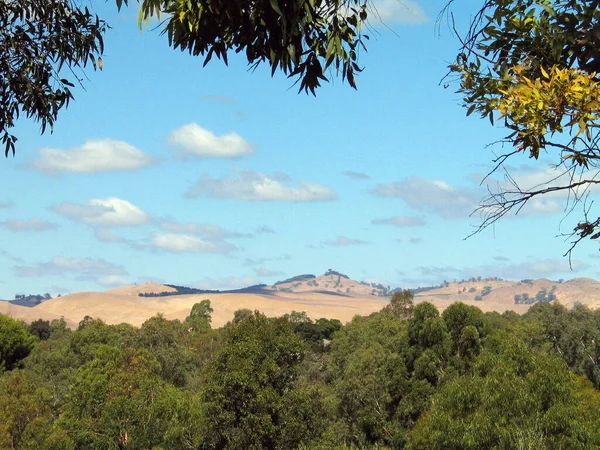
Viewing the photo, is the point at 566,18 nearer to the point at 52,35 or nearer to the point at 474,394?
the point at 52,35

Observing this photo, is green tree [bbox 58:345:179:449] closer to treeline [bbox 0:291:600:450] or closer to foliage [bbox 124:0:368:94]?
treeline [bbox 0:291:600:450]

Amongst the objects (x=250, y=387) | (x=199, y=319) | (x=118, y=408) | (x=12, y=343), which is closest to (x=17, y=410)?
(x=118, y=408)

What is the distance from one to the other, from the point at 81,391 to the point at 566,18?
54029 millimetres

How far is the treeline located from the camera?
3947 centimetres

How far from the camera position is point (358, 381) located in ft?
211

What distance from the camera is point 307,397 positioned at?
45.4 m

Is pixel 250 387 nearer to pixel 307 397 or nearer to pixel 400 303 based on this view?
pixel 307 397

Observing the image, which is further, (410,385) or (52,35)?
(410,385)

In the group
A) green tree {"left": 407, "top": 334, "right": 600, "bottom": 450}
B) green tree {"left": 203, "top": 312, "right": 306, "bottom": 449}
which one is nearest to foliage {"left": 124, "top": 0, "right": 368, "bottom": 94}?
green tree {"left": 407, "top": 334, "right": 600, "bottom": 450}

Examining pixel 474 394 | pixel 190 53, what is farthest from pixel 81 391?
pixel 190 53

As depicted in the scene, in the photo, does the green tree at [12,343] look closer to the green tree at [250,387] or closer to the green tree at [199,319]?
the green tree at [199,319]

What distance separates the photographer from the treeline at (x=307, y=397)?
129 feet

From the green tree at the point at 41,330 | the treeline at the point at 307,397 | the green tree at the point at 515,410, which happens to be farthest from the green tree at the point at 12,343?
the green tree at the point at 515,410

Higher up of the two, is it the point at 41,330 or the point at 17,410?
the point at 41,330
